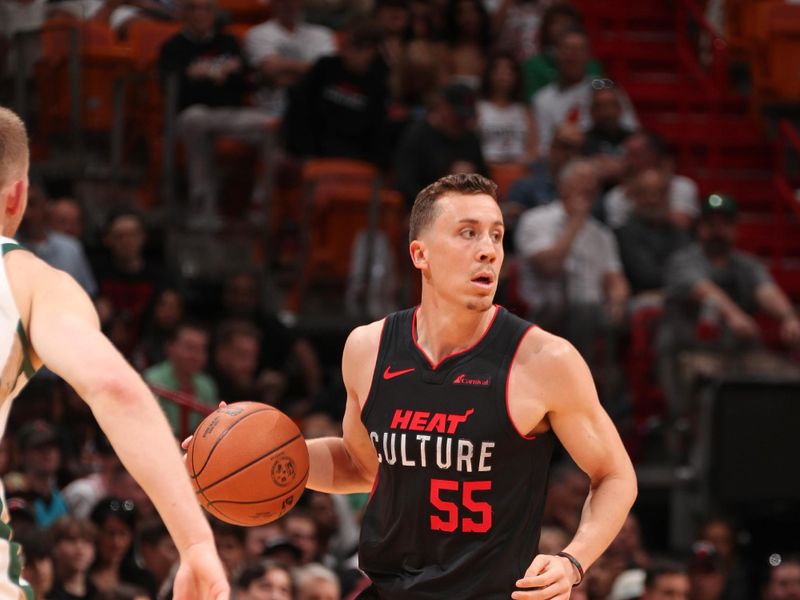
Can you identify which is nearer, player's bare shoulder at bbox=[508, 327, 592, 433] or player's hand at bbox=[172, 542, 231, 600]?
player's hand at bbox=[172, 542, 231, 600]

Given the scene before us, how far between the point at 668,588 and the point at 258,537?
2.29 m

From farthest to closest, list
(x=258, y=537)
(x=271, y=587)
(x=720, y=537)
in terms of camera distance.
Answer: (x=720, y=537) < (x=258, y=537) < (x=271, y=587)

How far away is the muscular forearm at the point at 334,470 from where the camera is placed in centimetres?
507

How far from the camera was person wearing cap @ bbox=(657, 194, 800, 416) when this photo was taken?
10.0 metres

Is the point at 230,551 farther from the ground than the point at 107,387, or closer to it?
closer to it

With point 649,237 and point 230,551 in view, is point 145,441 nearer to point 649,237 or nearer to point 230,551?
point 230,551

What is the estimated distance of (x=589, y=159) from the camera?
12008 millimetres

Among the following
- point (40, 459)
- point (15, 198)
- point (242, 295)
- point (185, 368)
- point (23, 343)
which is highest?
point (15, 198)

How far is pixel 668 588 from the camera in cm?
826

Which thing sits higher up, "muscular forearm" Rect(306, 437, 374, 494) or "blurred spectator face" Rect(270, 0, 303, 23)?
"blurred spectator face" Rect(270, 0, 303, 23)

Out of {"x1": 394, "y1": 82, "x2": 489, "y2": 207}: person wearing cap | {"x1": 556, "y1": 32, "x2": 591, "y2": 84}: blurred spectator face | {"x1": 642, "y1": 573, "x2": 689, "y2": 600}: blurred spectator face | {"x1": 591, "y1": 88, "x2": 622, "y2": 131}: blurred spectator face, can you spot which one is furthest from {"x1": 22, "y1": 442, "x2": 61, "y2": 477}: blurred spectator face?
{"x1": 556, "y1": 32, "x2": 591, "y2": 84}: blurred spectator face

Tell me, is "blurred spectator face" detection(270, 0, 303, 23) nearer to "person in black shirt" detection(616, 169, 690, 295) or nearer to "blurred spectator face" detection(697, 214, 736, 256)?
"person in black shirt" detection(616, 169, 690, 295)

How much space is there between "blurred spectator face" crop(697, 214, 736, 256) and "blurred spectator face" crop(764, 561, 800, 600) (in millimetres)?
2415

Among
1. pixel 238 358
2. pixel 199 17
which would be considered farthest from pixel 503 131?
pixel 238 358
